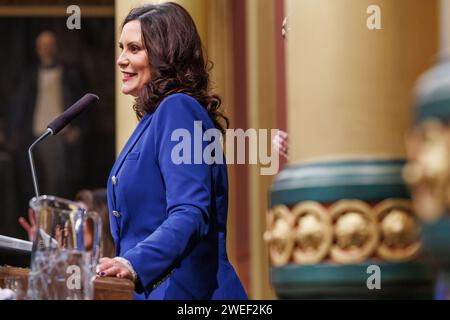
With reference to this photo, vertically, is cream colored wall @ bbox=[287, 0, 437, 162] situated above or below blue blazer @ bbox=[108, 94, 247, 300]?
above

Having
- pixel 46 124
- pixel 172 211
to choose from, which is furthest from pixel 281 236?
pixel 46 124

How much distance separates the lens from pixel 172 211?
332cm

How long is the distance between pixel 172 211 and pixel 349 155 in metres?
0.48

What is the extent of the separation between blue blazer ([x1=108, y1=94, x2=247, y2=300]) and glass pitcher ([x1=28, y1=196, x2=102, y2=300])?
310 mm

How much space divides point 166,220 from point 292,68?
448mm

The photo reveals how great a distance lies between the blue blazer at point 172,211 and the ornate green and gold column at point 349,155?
26cm

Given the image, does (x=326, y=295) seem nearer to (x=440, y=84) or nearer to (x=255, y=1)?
(x=440, y=84)

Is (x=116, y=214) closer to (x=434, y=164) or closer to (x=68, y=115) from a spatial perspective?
(x=68, y=115)

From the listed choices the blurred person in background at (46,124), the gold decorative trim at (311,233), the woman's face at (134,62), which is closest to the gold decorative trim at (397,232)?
the gold decorative trim at (311,233)

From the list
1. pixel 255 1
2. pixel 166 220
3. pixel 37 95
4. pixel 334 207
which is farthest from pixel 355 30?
pixel 37 95

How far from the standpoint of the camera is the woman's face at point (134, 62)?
3723 millimetres

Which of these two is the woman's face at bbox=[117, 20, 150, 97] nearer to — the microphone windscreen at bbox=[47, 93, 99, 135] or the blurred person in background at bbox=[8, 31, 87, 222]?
the microphone windscreen at bbox=[47, 93, 99, 135]

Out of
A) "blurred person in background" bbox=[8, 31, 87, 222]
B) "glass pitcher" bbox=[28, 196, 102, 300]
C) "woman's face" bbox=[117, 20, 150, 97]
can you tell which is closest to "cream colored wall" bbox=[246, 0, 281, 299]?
"woman's face" bbox=[117, 20, 150, 97]

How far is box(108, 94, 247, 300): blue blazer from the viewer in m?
3.27
